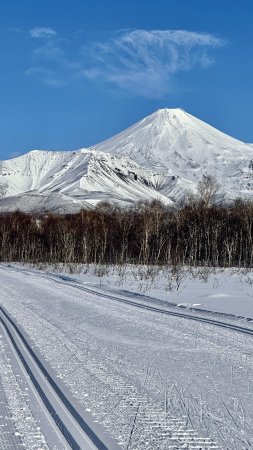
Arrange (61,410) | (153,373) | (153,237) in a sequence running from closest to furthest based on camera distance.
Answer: (61,410) < (153,373) < (153,237)

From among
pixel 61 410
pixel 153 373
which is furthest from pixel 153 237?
pixel 61 410

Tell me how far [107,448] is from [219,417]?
1.31m

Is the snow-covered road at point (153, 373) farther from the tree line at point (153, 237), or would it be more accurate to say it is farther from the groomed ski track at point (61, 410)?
the tree line at point (153, 237)

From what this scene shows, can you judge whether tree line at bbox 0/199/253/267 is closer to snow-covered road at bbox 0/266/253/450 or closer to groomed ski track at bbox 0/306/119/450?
snow-covered road at bbox 0/266/253/450

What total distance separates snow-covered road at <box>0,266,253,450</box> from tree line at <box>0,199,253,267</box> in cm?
4614

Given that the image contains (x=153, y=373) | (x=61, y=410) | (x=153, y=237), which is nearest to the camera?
(x=61, y=410)

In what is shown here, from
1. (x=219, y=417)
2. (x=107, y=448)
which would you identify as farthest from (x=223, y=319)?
(x=107, y=448)

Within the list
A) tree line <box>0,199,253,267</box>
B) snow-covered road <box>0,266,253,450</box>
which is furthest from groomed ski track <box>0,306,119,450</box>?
tree line <box>0,199,253,267</box>

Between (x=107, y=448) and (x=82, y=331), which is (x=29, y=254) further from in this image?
(x=107, y=448)

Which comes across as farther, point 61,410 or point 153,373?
point 153,373

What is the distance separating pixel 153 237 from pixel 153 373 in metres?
59.8

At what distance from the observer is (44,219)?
287 ft

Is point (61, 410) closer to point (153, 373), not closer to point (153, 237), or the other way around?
point (153, 373)

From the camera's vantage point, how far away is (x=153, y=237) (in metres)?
67.0
